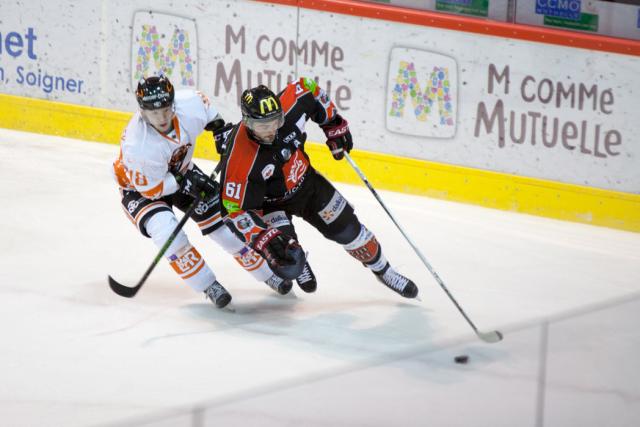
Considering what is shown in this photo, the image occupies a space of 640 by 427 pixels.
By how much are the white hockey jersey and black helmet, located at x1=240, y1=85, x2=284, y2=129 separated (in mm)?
377

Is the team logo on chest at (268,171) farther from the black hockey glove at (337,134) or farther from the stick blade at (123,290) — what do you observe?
the stick blade at (123,290)

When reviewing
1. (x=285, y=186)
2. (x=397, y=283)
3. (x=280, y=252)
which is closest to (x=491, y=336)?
(x=280, y=252)

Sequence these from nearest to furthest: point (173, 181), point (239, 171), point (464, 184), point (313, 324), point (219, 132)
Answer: point (239, 171)
point (173, 181)
point (313, 324)
point (219, 132)
point (464, 184)

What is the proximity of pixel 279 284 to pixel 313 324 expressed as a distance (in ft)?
1.07

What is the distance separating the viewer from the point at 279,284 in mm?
5004

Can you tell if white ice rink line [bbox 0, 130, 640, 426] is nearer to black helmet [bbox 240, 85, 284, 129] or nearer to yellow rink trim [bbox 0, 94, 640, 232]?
yellow rink trim [bbox 0, 94, 640, 232]

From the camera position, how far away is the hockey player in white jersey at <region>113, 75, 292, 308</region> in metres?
4.53

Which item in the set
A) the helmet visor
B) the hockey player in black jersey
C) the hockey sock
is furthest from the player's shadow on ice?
the helmet visor

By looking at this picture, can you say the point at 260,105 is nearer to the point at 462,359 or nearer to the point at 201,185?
the point at 201,185

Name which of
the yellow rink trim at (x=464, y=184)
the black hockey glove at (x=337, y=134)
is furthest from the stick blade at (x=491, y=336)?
the yellow rink trim at (x=464, y=184)

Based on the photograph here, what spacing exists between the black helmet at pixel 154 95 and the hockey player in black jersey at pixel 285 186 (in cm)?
31

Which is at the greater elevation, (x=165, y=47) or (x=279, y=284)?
(x=165, y=47)

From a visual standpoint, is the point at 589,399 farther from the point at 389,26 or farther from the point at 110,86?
the point at 110,86

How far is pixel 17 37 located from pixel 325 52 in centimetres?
234
